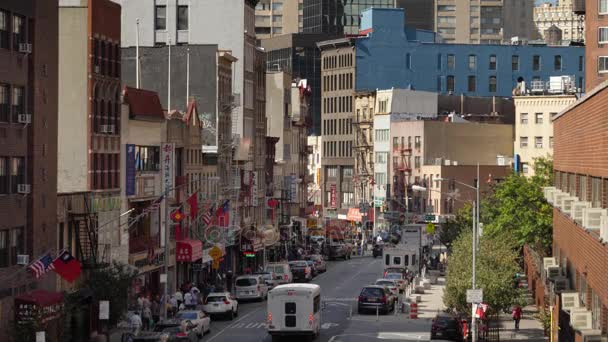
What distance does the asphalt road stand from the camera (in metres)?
71.8

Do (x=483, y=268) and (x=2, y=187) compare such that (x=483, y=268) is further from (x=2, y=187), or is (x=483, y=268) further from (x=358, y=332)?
(x=2, y=187)

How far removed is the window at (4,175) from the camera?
6056cm

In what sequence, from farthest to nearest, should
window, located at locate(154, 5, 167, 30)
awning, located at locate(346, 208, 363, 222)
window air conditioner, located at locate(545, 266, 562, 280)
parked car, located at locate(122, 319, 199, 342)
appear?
awning, located at locate(346, 208, 363, 222) < window, located at locate(154, 5, 167, 30) < window air conditioner, located at locate(545, 266, 562, 280) < parked car, located at locate(122, 319, 199, 342)

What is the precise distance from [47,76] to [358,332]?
1998 centimetres

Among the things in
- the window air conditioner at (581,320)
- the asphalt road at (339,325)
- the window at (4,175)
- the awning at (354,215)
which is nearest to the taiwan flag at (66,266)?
the window at (4,175)

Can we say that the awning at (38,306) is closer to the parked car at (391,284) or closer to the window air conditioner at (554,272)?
the window air conditioner at (554,272)

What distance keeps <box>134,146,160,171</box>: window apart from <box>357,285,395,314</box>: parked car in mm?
13963

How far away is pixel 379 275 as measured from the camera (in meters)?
118

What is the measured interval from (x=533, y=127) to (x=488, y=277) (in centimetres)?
8668

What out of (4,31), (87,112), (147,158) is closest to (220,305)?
(87,112)

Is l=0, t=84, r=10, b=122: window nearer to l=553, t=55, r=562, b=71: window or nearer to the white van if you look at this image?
the white van

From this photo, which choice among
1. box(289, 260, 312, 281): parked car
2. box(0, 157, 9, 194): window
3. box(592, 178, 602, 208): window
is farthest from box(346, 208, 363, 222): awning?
box(592, 178, 602, 208): window

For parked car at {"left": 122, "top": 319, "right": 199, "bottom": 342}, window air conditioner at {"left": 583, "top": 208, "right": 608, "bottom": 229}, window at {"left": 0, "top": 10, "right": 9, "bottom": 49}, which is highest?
window at {"left": 0, "top": 10, "right": 9, "bottom": 49}

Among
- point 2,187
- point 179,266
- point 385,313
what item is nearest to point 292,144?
point 179,266
